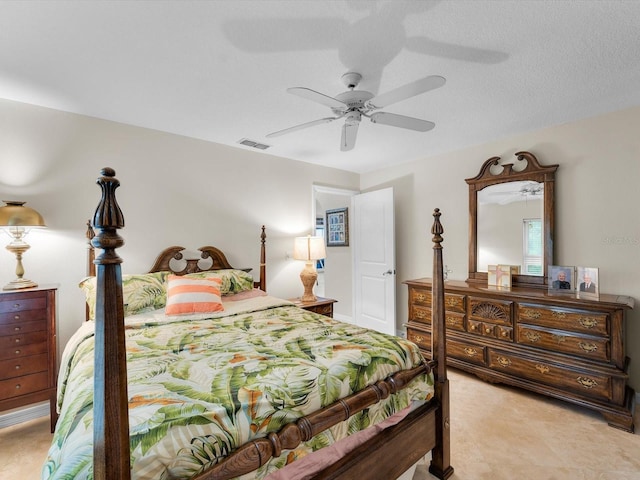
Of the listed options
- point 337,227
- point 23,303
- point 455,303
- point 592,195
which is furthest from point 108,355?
point 337,227

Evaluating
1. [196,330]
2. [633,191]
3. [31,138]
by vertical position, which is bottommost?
[196,330]

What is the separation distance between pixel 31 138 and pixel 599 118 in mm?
4725

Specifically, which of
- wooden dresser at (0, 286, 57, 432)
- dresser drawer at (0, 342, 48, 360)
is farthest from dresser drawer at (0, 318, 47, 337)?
dresser drawer at (0, 342, 48, 360)

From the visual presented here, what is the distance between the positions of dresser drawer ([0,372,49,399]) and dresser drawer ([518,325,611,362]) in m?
3.80

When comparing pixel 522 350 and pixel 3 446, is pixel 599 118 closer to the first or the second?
pixel 522 350

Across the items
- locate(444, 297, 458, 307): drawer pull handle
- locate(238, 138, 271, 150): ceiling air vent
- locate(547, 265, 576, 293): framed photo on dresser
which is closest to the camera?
locate(547, 265, 576, 293): framed photo on dresser

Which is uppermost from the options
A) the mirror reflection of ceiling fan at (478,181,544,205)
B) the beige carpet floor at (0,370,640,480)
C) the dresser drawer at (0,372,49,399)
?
the mirror reflection of ceiling fan at (478,181,544,205)

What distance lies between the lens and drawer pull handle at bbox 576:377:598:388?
7.82 feet

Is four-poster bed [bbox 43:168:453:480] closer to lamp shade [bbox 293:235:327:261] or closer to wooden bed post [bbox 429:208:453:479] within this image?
wooden bed post [bbox 429:208:453:479]

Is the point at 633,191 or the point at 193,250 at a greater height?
the point at 633,191

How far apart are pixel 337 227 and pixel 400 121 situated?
3230 mm

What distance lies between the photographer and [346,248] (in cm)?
504

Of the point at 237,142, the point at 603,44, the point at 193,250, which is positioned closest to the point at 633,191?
the point at 603,44

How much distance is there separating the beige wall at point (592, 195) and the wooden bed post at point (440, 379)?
6.24ft
